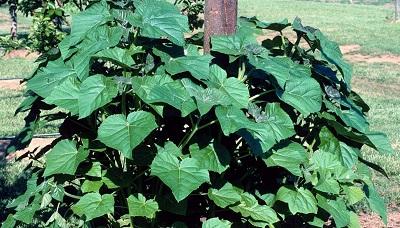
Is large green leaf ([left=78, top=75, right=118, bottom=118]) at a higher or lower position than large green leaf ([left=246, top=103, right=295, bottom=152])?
higher

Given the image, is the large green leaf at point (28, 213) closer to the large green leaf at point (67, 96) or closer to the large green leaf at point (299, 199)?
the large green leaf at point (67, 96)

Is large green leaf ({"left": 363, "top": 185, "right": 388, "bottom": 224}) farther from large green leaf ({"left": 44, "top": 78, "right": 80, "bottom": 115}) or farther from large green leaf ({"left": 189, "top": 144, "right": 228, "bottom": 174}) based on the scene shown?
large green leaf ({"left": 44, "top": 78, "right": 80, "bottom": 115})

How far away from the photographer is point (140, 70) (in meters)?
2.98

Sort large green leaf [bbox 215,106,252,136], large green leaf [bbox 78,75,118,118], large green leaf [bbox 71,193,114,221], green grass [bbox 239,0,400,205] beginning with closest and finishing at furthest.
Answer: large green leaf [bbox 215,106,252,136]
large green leaf [bbox 78,75,118,118]
large green leaf [bbox 71,193,114,221]
green grass [bbox 239,0,400,205]

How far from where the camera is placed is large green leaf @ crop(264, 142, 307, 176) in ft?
9.43

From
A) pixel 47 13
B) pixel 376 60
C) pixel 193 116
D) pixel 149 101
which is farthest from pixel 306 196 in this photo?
pixel 376 60

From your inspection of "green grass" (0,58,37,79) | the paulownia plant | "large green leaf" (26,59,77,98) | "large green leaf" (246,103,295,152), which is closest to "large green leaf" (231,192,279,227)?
the paulownia plant

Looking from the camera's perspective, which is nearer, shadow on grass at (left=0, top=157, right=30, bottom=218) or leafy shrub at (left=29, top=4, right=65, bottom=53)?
leafy shrub at (left=29, top=4, right=65, bottom=53)

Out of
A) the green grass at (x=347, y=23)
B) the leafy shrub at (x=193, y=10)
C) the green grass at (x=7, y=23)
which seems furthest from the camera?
the green grass at (x=7, y=23)

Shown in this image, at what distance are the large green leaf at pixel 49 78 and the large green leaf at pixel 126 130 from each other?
0.42 m

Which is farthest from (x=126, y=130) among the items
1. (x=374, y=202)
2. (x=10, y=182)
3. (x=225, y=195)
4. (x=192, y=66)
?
(x=10, y=182)

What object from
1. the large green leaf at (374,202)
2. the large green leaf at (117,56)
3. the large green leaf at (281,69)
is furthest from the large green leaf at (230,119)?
the large green leaf at (374,202)

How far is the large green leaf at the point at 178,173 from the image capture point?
8.55ft

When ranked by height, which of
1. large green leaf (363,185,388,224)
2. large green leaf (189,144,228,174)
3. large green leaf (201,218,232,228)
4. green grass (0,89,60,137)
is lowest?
green grass (0,89,60,137)
